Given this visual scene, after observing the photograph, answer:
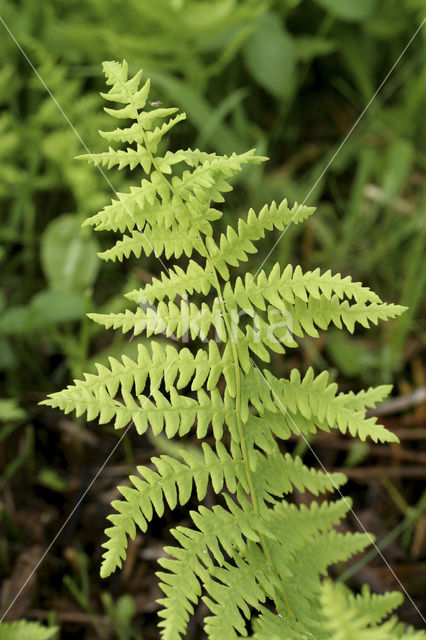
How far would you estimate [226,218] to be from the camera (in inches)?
92.8

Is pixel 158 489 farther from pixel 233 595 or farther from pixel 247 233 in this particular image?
pixel 247 233

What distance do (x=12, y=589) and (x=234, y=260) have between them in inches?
44.0

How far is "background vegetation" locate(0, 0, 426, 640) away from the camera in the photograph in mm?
1769

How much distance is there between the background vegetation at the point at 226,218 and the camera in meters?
1.77

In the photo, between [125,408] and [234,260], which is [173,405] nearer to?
[125,408]

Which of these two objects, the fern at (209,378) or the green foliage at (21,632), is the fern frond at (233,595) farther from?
the green foliage at (21,632)

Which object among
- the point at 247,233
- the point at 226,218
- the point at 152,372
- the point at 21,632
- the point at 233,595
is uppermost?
the point at 247,233

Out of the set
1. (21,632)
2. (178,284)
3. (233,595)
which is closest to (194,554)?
(233,595)

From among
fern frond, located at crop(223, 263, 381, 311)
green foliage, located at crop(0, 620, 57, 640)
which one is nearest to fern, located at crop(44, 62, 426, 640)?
fern frond, located at crop(223, 263, 381, 311)

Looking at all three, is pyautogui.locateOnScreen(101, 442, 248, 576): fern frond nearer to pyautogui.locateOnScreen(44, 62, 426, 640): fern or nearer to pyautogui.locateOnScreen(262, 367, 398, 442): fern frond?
pyautogui.locateOnScreen(44, 62, 426, 640): fern

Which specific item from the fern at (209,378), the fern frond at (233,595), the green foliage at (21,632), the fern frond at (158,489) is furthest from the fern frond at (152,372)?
the green foliage at (21,632)

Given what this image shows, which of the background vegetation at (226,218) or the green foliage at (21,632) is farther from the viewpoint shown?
the background vegetation at (226,218)

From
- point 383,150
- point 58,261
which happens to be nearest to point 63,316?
point 58,261

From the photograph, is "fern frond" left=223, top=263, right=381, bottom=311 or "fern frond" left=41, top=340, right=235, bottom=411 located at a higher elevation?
"fern frond" left=223, top=263, right=381, bottom=311
